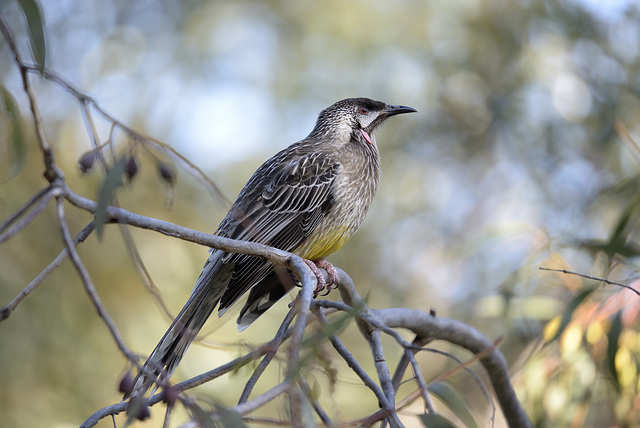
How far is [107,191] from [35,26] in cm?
48

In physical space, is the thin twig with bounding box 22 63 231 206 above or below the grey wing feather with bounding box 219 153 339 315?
below

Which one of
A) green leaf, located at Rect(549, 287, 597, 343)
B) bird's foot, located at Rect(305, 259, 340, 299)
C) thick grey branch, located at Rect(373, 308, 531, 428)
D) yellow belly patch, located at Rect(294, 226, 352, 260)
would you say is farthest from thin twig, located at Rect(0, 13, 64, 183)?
green leaf, located at Rect(549, 287, 597, 343)

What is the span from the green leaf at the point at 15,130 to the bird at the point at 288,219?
137cm

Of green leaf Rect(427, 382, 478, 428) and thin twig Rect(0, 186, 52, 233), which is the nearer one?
thin twig Rect(0, 186, 52, 233)

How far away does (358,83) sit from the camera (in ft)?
24.9

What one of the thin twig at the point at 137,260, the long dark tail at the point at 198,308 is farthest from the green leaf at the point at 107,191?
the long dark tail at the point at 198,308

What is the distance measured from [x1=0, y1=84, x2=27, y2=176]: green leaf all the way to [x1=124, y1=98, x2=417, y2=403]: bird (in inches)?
53.8

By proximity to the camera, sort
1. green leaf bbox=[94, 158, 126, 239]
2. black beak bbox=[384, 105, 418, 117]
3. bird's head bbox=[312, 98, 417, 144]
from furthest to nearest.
Result: black beak bbox=[384, 105, 418, 117]
bird's head bbox=[312, 98, 417, 144]
green leaf bbox=[94, 158, 126, 239]

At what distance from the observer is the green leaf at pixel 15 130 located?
1835 mm

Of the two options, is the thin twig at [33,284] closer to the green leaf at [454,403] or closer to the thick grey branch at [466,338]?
the green leaf at [454,403]

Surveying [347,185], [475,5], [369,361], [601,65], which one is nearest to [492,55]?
[475,5]

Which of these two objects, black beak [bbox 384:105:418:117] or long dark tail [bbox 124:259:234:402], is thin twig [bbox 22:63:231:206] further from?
black beak [bbox 384:105:418:117]

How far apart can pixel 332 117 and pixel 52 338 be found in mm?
2749

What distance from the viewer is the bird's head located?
13.9ft
